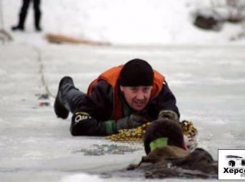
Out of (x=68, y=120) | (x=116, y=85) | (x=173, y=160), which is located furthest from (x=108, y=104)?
(x=173, y=160)

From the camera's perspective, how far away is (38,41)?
1405cm

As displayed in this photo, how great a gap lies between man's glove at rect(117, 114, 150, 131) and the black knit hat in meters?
0.21

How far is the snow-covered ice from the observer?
354 centimetres

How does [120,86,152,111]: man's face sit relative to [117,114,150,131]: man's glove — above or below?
above

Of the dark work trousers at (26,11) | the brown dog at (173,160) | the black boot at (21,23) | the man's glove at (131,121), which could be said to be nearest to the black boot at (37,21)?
the dark work trousers at (26,11)

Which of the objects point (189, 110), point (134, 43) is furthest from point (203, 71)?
point (134, 43)

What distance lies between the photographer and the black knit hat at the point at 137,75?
4188mm

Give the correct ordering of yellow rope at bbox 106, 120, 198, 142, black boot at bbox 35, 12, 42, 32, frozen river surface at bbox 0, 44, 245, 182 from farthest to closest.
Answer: black boot at bbox 35, 12, 42, 32
yellow rope at bbox 106, 120, 198, 142
frozen river surface at bbox 0, 44, 245, 182

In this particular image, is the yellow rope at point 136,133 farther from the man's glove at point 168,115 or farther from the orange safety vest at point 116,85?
the orange safety vest at point 116,85

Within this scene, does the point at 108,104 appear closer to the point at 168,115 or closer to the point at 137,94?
the point at 137,94

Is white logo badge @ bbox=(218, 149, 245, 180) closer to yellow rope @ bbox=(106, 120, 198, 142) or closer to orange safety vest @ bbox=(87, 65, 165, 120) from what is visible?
yellow rope @ bbox=(106, 120, 198, 142)

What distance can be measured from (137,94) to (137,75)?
130 millimetres

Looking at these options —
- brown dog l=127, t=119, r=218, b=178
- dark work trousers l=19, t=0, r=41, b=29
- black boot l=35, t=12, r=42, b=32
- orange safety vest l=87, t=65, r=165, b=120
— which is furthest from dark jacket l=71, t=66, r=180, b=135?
black boot l=35, t=12, r=42, b=32

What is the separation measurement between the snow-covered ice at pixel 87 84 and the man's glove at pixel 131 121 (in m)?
0.17
